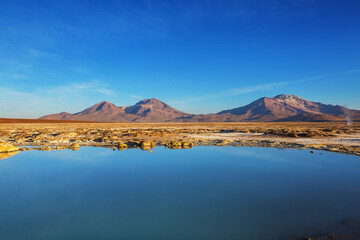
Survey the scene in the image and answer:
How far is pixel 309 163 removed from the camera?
12125 mm

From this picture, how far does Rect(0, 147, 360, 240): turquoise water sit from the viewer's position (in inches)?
202

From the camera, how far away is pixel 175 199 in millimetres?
6961

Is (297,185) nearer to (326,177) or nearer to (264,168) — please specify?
(326,177)

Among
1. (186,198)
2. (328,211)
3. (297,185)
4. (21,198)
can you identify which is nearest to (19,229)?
(21,198)

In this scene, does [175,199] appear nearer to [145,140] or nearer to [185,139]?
[145,140]

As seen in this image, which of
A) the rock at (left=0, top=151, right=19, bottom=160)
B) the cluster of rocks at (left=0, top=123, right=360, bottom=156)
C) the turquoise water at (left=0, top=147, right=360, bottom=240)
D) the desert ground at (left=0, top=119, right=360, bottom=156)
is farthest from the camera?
the desert ground at (left=0, top=119, right=360, bottom=156)

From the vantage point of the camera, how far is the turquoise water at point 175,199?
5.12 metres

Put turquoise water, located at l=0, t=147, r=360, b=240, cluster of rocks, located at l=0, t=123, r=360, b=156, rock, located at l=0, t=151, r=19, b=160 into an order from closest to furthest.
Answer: turquoise water, located at l=0, t=147, r=360, b=240
rock, located at l=0, t=151, r=19, b=160
cluster of rocks, located at l=0, t=123, r=360, b=156

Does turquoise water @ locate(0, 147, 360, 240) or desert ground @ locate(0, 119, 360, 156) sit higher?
desert ground @ locate(0, 119, 360, 156)

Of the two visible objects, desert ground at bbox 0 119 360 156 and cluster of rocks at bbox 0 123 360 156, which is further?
desert ground at bbox 0 119 360 156

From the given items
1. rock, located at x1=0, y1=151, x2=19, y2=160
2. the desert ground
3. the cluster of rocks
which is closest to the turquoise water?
rock, located at x1=0, y1=151, x2=19, y2=160

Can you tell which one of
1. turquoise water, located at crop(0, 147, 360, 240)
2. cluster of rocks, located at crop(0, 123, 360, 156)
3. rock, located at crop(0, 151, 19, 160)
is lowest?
turquoise water, located at crop(0, 147, 360, 240)

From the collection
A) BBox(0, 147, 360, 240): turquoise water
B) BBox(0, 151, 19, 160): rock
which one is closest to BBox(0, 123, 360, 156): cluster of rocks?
BBox(0, 151, 19, 160): rock

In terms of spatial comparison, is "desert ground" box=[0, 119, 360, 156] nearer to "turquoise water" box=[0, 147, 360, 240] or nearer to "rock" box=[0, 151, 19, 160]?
"rock" box=[0, 151, 19, 160]
